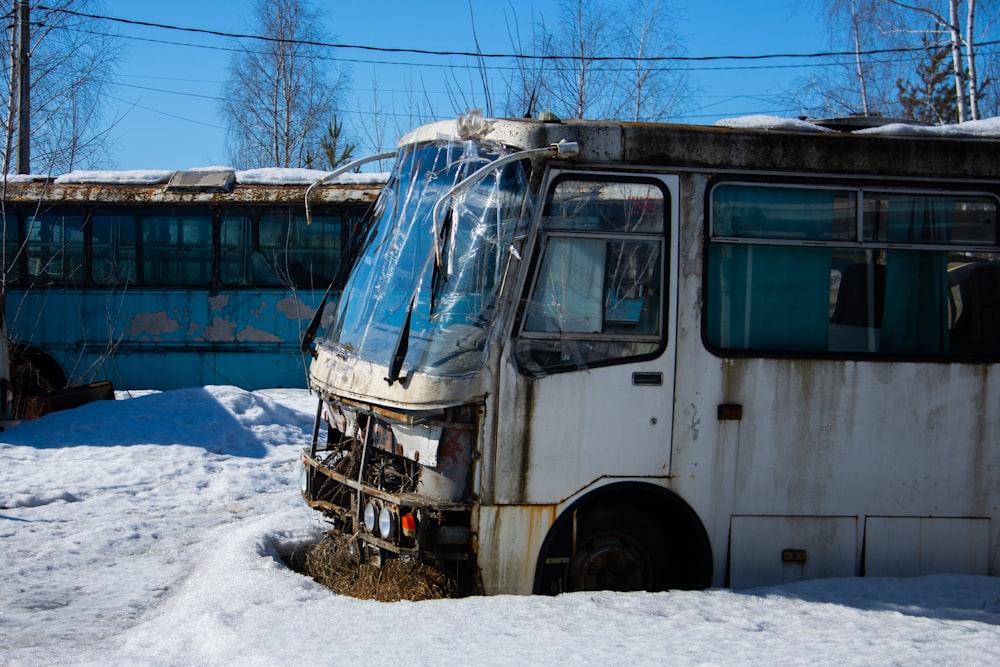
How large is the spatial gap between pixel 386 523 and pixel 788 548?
7.66 feet

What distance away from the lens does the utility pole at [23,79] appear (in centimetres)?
2014

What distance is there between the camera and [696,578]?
18.9 ft

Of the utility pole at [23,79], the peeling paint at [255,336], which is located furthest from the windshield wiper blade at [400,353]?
the utility pole at [23,79]

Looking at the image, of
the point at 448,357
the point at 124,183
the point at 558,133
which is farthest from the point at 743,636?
the point at 124,183

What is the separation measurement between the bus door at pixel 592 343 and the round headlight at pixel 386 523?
2.02 feet

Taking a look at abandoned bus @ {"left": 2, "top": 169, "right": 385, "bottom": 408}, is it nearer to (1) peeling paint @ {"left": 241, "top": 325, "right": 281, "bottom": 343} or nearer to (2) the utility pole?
(1) peeling paint @ {"left": 241, "top": 325, "right": 281, "bottom": 343}

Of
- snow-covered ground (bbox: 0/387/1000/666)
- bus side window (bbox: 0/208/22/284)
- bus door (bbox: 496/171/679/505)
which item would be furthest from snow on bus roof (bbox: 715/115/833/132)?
bus side window (bbox: 0/208/22/284)

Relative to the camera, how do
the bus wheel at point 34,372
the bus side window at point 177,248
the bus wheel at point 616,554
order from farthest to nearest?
the bus side window at point 177,248 → the bus wheel at point 34,372 → the bus wheel at point 616,554

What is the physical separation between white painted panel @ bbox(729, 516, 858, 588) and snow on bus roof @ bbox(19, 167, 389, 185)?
10.1 m

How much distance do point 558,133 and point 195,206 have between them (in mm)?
10472

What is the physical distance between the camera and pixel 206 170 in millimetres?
15336

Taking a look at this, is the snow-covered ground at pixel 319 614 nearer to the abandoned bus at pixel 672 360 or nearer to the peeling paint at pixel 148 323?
the abandoned bus at pixel 672 360

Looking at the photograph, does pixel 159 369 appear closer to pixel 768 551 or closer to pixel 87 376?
pixel 87 376

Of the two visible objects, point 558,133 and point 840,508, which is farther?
point 840,508
